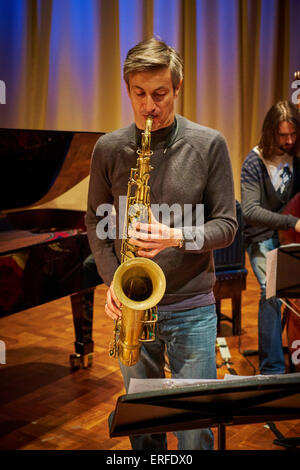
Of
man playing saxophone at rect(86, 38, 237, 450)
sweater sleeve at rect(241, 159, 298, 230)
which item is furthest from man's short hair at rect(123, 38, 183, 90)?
sweater sleeve at rect(241, 159, 298, 230)

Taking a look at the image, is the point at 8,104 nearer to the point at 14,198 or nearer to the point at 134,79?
the point at 14,198

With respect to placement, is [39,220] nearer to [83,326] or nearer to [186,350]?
[83,326]

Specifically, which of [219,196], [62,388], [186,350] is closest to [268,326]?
[62,388]

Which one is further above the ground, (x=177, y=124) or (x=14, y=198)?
(x=177, y=124)

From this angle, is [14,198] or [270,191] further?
[14,198]

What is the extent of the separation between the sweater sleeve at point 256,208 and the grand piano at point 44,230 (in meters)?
0.87

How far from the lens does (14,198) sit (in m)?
3.32

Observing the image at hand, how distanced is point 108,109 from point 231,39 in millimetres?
1687

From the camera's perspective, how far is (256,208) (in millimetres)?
2729

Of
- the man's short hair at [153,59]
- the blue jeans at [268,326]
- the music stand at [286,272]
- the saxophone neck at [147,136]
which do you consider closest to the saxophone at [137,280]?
the saxophone neck at [147,136]

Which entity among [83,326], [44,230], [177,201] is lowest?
[83,326]

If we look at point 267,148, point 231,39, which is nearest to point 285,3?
point 231,39

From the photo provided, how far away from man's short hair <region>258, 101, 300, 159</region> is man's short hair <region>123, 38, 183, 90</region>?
4.47 feet

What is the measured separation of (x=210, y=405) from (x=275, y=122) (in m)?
1.88
